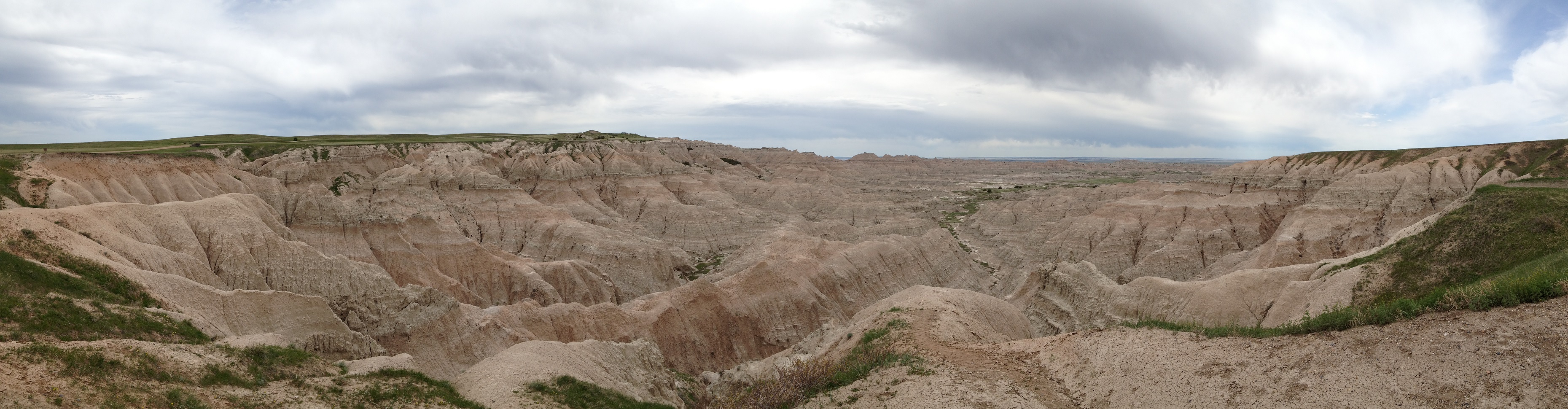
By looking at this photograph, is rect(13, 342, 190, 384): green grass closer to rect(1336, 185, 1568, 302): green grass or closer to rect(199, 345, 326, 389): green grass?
rect(199, 345, 326, 389): green grass

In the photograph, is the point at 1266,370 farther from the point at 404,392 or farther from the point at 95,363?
the point at 95,363

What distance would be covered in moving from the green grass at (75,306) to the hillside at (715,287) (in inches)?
3.3

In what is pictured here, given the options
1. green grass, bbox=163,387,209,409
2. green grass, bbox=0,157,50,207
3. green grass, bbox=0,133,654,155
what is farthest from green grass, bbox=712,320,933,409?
green grass, bbox=0,133,654,155

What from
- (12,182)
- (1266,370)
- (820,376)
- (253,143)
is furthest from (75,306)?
(253,143)

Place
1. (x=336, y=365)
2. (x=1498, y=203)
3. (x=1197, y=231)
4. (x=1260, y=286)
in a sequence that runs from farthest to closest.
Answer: (x=1197, y=231) < (x=1260, y=286) < (x=1498, y=203) < (x=336, y=365)

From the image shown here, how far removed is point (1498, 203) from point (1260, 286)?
7535 millimetres

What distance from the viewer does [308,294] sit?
27078mm

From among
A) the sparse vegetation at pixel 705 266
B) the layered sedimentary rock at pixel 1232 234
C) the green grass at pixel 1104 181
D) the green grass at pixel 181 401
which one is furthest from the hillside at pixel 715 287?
the green grass at pixel 1104 181

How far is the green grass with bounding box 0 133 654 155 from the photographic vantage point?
66.6 meters

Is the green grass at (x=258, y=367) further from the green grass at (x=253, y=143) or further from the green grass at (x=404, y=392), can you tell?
the green grass at (x=253, y=143)

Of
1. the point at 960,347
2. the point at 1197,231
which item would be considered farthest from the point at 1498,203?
the point at 1197,231

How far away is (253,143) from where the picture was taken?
97125 mm

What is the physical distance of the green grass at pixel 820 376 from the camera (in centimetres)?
1791

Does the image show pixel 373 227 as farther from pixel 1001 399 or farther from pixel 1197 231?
pixel 1197 231
